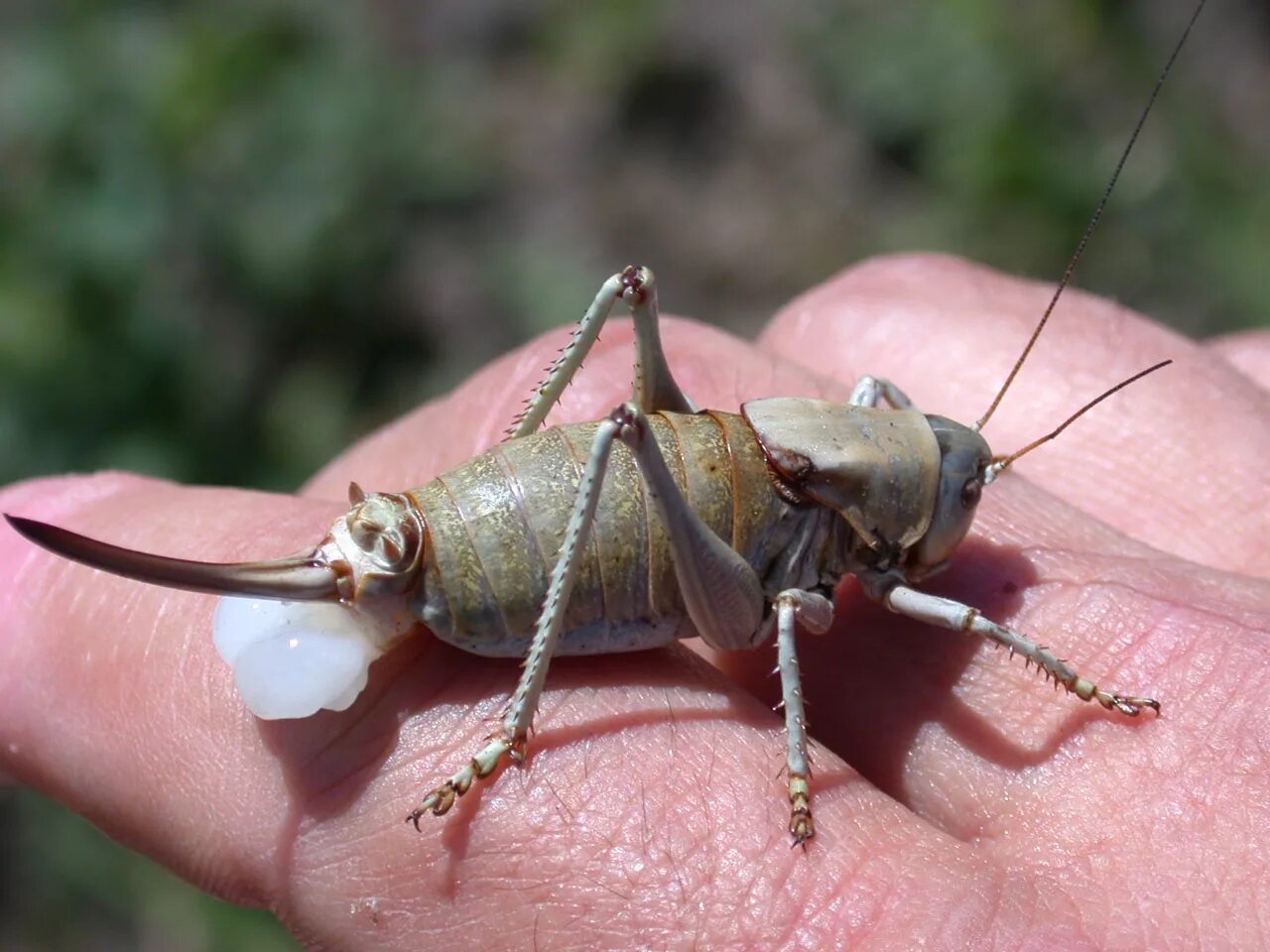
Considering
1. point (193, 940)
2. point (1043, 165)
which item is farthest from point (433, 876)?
point (1043, 165)

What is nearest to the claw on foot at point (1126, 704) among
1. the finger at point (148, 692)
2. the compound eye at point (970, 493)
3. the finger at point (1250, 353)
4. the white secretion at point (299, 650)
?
the compound eye at point (970, 493)

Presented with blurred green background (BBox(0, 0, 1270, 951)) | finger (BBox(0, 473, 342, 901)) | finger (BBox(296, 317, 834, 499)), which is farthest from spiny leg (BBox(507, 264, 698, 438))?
blurred green background (BBox(0, 0, 1270, 951))

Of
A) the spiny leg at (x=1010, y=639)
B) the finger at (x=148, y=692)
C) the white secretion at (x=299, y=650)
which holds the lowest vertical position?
the finger at (x=148, y=692)

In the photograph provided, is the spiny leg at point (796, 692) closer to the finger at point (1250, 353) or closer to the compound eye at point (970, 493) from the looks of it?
the compound eye at point (970, 493)

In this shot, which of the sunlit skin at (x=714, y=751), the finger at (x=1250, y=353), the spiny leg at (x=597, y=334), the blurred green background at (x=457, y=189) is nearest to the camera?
the sunlit skin at (x=714, y=751)

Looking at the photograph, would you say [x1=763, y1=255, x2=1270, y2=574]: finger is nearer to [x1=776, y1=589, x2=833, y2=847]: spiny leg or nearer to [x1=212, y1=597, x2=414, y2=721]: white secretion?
[x1=776, y1=589, x2=833, y2=847]: spiny leg

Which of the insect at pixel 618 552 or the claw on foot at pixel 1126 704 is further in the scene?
the claw on foot at pixel 1126 704
